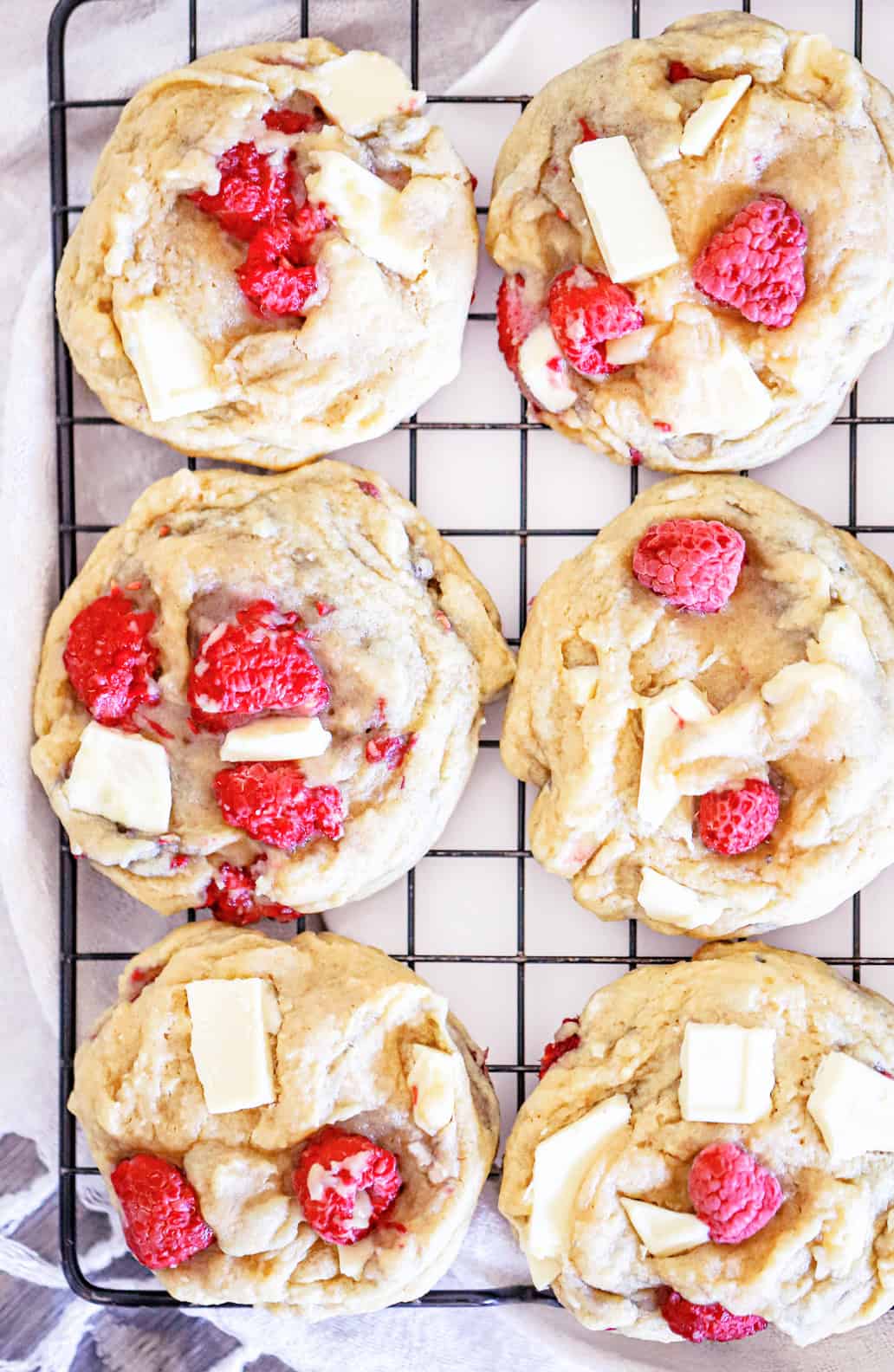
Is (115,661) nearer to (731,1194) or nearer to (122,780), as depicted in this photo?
(122,780)

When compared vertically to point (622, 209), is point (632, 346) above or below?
below

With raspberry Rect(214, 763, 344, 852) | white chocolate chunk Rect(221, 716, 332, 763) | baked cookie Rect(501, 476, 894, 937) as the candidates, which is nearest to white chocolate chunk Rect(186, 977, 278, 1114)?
raspberry Rect(214, 763, 344, 852)

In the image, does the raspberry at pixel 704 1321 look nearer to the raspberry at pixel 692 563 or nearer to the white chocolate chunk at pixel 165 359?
the raspberry at pixel 692 563

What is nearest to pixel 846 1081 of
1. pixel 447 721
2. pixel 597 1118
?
pixel 597 1118

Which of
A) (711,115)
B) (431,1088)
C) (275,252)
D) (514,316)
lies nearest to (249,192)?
(275,252)

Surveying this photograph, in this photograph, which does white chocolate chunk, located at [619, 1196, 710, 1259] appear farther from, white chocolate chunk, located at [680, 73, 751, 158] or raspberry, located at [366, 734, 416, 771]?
white chocolate chunk, located at [680, 73, 751, 158]

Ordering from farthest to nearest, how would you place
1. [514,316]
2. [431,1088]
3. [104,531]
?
[104,531] < [514,316] < [431,1088]

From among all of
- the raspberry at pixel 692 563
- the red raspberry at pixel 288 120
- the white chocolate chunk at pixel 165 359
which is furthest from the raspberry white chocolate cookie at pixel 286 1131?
the red raspberry at pixel 288 120
